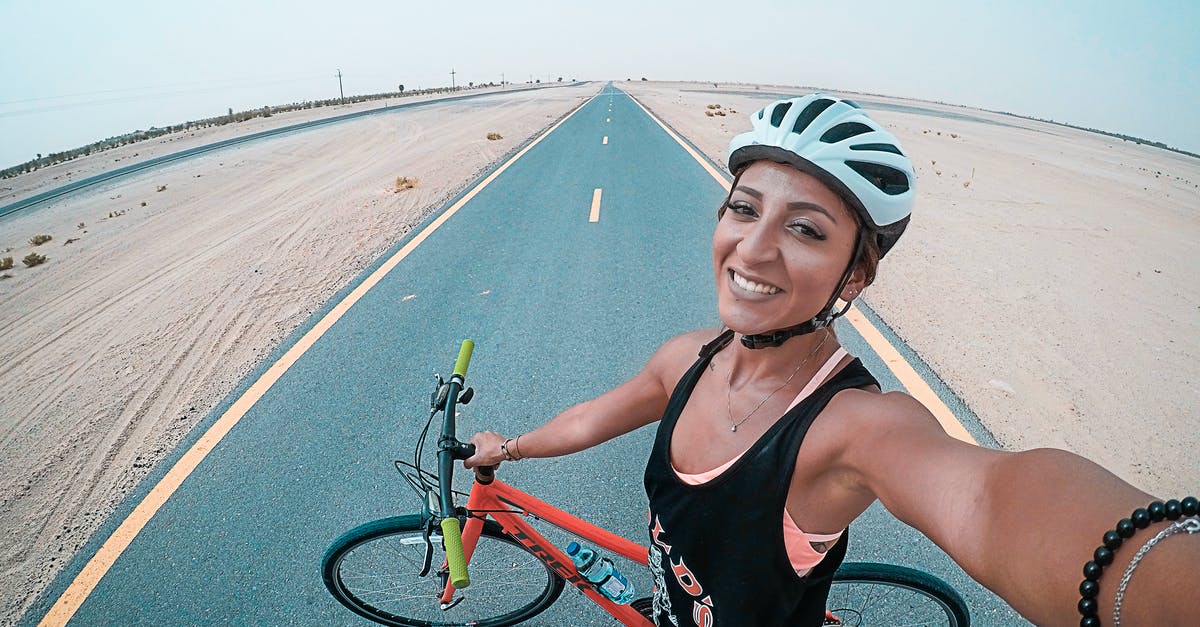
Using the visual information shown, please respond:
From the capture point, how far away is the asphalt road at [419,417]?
8.94 feet

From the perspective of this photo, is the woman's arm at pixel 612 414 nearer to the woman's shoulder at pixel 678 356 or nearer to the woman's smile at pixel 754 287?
the woman's shoulder at pixel 678 356

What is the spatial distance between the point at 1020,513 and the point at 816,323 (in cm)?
57

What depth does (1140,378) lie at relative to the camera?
13.7 ft

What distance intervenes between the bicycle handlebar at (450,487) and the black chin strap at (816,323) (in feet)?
2.91

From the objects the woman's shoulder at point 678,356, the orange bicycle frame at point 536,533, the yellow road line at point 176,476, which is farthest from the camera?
the yellow road line at point 176,476

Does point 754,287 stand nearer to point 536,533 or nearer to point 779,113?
point 779,113

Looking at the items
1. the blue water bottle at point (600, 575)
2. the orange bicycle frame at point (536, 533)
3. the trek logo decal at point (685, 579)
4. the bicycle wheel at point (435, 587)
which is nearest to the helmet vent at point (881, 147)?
the trek logo decal at point (685, 579)

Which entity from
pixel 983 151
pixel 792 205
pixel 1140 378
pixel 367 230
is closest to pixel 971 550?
pixel 792 205

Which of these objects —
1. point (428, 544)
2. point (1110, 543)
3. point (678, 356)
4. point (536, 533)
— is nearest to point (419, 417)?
point (536, 533)

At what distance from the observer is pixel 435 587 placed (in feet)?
8.96

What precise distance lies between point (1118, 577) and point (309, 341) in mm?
5326

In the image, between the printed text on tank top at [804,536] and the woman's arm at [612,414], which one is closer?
the printed text on tank top at [804,536]

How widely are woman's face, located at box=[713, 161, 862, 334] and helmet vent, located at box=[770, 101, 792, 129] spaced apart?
16 cm

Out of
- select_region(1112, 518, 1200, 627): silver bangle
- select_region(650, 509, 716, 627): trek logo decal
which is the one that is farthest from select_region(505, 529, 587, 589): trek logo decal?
select_region(1112, 518, 1200, 627): silver bangle
